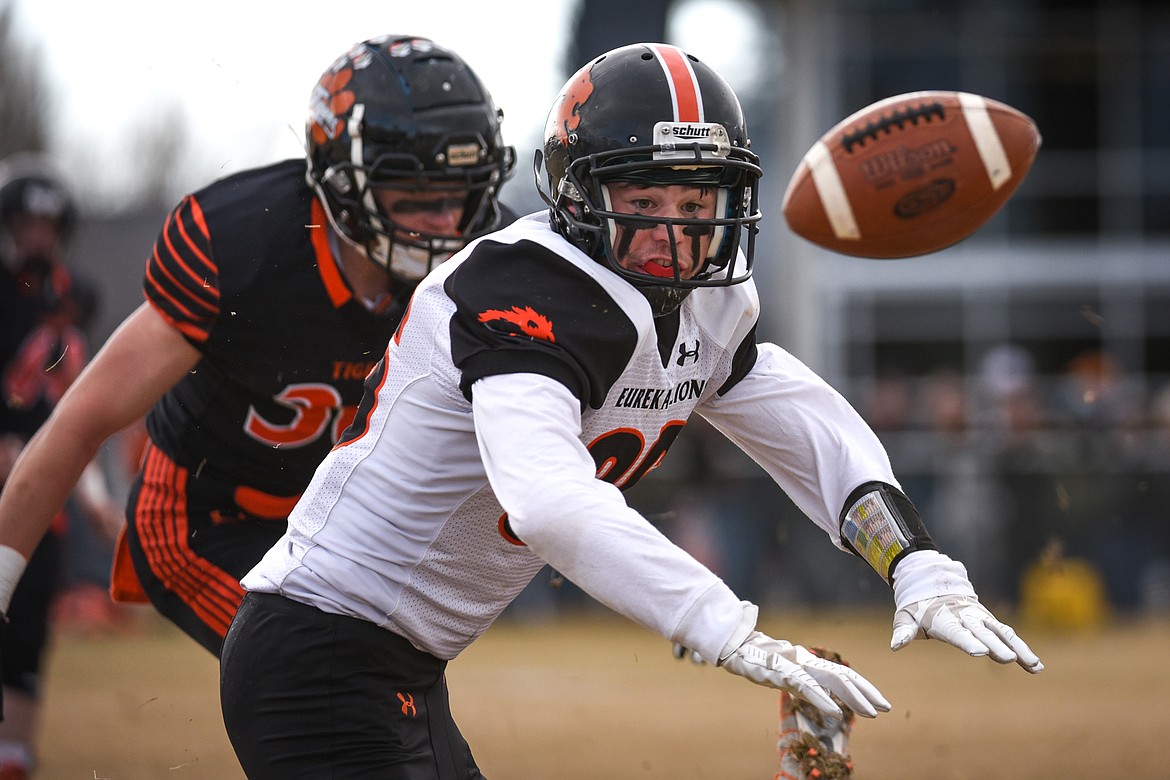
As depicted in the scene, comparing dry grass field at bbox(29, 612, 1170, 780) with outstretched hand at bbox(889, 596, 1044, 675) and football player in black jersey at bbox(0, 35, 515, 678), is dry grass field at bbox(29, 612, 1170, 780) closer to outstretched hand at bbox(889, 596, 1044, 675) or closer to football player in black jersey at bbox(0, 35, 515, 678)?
football player in black jersey at bbox(0, 35, 515, 678)

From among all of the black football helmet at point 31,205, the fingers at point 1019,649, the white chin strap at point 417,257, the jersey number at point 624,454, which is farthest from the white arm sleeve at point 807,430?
the black football helmet at point 31,205

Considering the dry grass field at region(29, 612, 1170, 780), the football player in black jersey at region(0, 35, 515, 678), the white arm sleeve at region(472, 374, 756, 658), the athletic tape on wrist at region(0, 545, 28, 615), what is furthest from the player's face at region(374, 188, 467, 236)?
the dry grass field at region(29, 612, 1170, 780)

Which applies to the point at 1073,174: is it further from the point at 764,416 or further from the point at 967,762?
the point at 764,416

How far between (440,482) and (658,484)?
8.79 metres

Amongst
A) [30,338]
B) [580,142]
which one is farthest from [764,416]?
[30,338]

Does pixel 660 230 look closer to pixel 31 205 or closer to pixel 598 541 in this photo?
pixel 598 541

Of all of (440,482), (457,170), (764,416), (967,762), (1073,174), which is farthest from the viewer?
(1073,174)

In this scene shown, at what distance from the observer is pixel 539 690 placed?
25.2ft

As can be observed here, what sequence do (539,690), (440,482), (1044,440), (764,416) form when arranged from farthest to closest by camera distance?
(1044,440), (539,690), (764,416), (440,482)

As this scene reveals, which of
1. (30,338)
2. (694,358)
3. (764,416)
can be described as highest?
Answer: (694,358)

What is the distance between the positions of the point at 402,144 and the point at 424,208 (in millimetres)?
162

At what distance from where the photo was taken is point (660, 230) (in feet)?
8.44

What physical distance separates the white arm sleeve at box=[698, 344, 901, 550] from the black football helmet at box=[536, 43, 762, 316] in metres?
0.30

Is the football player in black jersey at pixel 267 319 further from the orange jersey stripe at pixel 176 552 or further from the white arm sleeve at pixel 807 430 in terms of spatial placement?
the white arm sleeve at pixel 807 430
